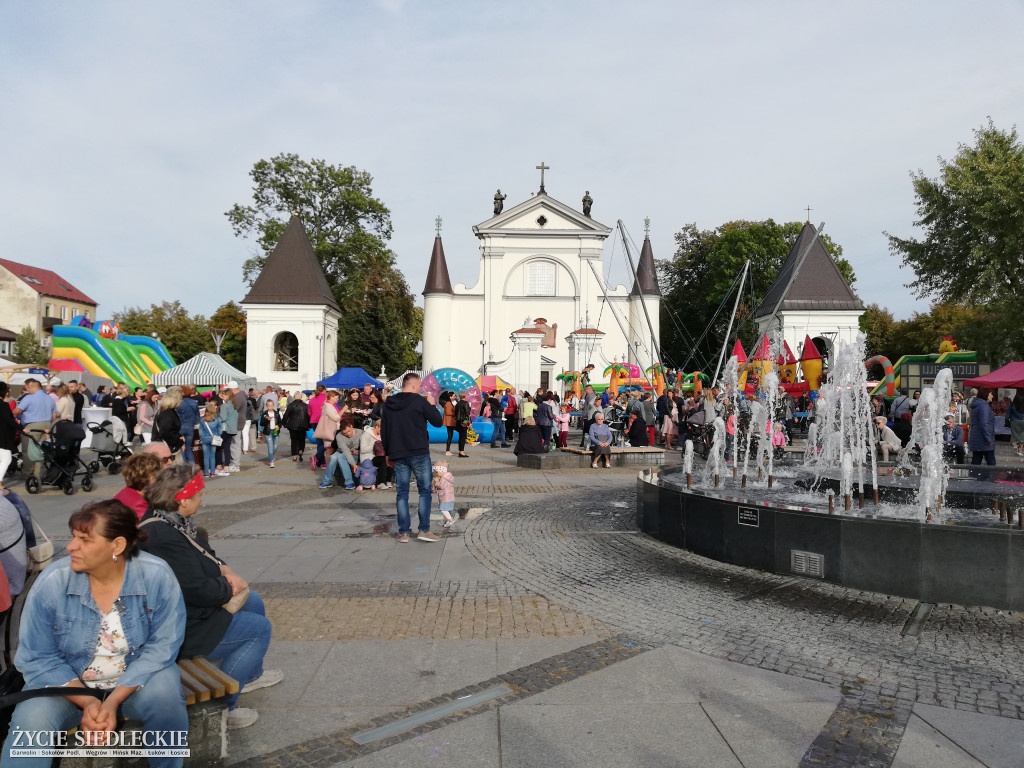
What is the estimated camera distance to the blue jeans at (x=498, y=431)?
2400 cm

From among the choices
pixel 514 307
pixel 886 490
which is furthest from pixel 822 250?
pixel 886 490

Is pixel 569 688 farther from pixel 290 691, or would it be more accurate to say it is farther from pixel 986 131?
pixel 986 131

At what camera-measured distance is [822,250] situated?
51.6 meters

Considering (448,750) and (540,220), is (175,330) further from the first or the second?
(448,750)

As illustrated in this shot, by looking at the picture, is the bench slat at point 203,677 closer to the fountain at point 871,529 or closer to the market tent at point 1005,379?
the fountain at point 871,529

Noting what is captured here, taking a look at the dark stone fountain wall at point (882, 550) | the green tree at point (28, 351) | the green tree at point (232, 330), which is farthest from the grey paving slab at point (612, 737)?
the green tree at point (28, 351)

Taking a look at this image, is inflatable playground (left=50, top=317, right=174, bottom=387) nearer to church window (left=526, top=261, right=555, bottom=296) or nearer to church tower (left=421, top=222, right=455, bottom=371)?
church tower (left=421, top=222, right=455, bottom=371)

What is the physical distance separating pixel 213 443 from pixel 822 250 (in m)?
46.7

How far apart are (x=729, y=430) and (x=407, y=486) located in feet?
32.0

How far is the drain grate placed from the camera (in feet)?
22.0

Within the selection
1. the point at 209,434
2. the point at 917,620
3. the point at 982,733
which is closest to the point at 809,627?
the point at 917,620

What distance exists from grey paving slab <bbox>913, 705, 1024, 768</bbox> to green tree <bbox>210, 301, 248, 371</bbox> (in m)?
67.8

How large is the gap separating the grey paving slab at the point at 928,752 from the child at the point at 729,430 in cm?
1171

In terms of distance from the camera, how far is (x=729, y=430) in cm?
1639
